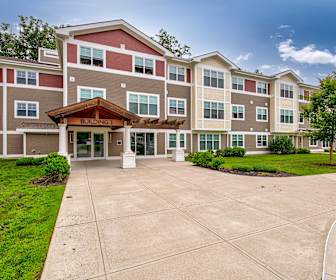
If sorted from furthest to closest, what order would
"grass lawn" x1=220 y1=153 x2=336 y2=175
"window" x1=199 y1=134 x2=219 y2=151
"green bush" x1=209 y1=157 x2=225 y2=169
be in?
"window" x1=199 y1=134 x2=219 y2=151 < "green bush" x1=209 y1=157 x2=225 y2=169 < "grass lawn" x1=220 y1=153 x2=336 y2=175

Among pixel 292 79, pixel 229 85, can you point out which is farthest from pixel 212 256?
pixel 292 79

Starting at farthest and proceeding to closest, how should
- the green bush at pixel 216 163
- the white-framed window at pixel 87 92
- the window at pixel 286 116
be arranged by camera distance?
the window at pixel 286 116 < the white-framed window at pixel 87 92 < the green bush at pixel 216 163

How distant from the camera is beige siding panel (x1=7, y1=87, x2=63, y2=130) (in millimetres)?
16688

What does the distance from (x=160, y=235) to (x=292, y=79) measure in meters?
29.5

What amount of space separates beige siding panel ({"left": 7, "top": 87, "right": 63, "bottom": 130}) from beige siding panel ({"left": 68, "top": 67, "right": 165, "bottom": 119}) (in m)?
4.02

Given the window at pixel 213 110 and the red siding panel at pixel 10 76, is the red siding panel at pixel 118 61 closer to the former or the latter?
the red siding panel at pixel 10 76

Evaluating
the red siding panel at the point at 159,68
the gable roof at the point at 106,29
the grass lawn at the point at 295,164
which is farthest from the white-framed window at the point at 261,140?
the gable roof at the point at 106,29

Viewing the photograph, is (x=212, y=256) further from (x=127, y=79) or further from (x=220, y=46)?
(x=220, y=46)

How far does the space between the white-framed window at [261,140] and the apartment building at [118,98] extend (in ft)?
6.80

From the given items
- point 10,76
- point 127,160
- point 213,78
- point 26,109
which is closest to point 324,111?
point 213,78

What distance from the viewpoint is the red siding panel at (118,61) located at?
16641 millimetres

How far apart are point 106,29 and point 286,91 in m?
22.9

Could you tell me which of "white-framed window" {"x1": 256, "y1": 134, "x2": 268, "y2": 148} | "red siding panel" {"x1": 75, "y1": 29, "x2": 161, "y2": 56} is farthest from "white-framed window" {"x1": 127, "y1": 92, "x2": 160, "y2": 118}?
"white-framed window" {"x1": 256, "y1": 134, "x2": 268, "y2": 148}

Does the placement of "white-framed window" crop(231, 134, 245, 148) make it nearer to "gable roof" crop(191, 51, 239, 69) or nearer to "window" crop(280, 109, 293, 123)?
"window" crop(280, 109, 293, 123)
